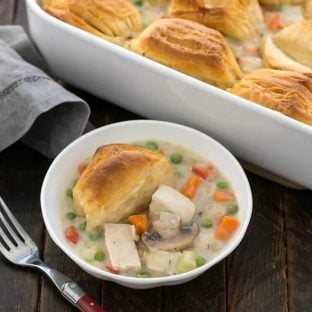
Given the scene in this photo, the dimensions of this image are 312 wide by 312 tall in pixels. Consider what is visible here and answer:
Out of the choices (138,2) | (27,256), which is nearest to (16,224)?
(27,256)

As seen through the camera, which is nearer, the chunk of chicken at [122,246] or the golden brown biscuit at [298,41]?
the chunk of chicken at [122,246]

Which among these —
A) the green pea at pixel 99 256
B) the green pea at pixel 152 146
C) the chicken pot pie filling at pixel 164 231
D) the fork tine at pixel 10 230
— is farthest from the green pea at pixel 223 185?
the fork tine at pixel 10 230

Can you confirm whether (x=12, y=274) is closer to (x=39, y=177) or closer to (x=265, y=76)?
(x=39, y=177)

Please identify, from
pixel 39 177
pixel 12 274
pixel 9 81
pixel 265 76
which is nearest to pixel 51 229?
pixel 12 274

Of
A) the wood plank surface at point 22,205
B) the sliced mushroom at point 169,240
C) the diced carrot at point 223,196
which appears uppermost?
the sliced mushroom at point 169,240

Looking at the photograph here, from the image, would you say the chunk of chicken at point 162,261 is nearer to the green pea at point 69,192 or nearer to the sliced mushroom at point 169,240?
the sliced mushroom at point 169,240

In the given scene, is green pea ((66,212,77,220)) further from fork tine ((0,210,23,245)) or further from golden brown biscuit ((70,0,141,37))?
golden brown biscuit ((70,0,141,37))

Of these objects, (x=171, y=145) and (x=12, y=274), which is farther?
(x=171, y=145)
